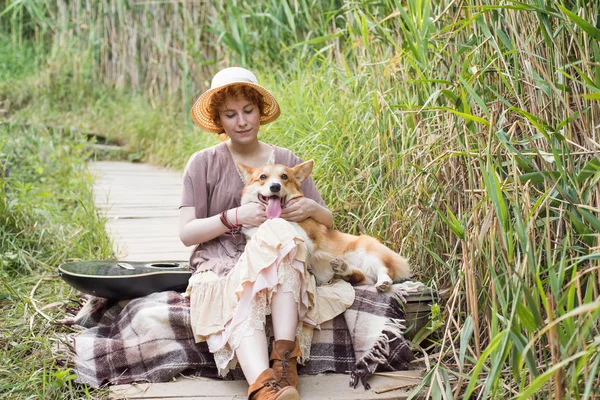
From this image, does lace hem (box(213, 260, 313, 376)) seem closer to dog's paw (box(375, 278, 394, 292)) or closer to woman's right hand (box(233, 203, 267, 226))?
woman's right hand (box(233, 203, 267, 226))

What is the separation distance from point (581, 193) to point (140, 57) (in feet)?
25.9

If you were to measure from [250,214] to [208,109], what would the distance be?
0.57m

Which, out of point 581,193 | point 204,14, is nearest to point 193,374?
point 581,193

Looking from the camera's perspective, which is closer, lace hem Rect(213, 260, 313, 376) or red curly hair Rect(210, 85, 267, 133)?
lace hem Rect(213, 260, 313, 376)

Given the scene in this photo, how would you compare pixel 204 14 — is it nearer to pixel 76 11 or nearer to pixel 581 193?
pixel 76 11

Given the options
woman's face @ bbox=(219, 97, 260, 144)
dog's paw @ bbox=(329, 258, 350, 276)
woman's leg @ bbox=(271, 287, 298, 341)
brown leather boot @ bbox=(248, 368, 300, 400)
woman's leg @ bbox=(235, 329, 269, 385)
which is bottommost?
brown leather boot @ bbox=(248, 368, 300, 400)

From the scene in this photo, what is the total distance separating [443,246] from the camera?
10.4 feet

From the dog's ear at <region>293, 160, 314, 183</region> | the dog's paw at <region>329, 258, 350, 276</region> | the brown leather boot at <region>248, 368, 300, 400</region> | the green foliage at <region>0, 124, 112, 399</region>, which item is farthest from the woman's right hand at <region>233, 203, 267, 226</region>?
the green foliage at <region>0, 124, 112, 399</region>

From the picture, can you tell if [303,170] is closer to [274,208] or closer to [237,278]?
[274,208]

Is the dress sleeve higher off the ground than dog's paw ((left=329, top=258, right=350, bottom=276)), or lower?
higher

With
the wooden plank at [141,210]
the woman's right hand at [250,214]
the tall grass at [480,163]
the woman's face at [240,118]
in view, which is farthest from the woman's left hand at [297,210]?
the wooden plank at [141,210]

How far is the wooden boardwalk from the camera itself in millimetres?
2688

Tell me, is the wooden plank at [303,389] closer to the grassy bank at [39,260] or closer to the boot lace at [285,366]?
the boot lace at [285,366]

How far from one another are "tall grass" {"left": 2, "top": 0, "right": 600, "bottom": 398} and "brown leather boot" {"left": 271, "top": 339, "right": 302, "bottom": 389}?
0.50 meters
